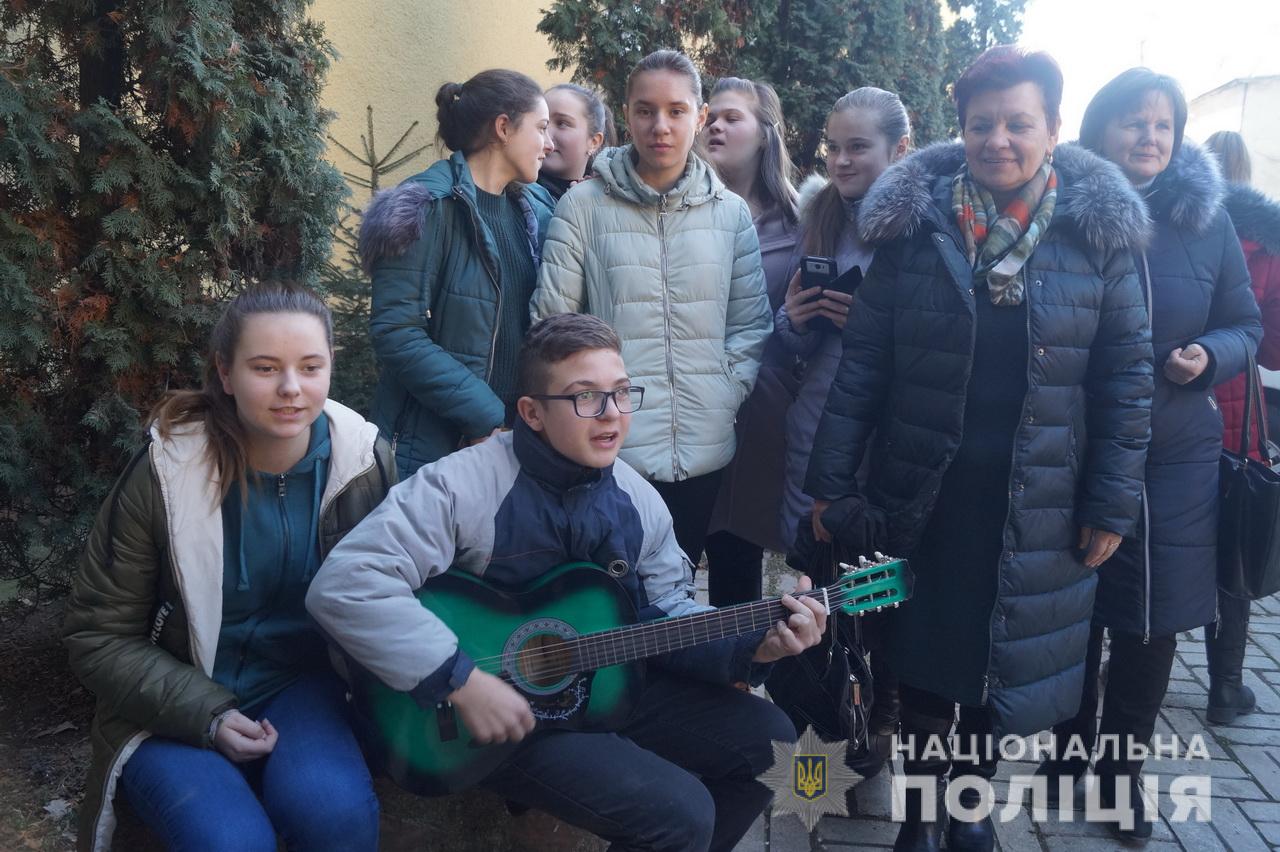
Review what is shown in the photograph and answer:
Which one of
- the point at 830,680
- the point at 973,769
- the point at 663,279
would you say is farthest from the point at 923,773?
the point at 663,279

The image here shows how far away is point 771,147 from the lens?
384 centimetres

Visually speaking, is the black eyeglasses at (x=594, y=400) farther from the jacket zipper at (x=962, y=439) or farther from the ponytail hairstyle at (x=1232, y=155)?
the ponytail hairstyle at (x=1232, y=155)

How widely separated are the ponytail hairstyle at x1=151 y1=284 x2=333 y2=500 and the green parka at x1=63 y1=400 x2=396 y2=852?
0.09 ft

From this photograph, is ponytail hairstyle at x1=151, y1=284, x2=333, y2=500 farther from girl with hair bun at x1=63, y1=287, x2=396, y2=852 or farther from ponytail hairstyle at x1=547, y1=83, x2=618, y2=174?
ponytail hairstyle at x1=547, y1=83, x2=618, y2=174

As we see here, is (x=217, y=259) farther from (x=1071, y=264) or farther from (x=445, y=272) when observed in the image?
(x=1071, y=264)

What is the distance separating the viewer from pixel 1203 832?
3211 millimetres

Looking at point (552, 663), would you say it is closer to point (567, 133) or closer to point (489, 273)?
point (489, 273)

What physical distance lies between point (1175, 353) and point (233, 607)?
276cm

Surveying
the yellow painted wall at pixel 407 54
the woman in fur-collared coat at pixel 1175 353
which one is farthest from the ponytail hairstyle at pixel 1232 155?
the yellow painted wall at pixel 407 54

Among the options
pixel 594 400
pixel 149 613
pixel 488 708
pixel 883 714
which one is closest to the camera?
pixel 488 708

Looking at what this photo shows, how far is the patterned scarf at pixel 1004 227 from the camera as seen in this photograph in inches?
105

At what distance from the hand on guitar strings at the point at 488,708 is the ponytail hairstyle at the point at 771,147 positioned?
239 centimetres

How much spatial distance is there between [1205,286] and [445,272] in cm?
238

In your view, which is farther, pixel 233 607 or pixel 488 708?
pixel 233 607
